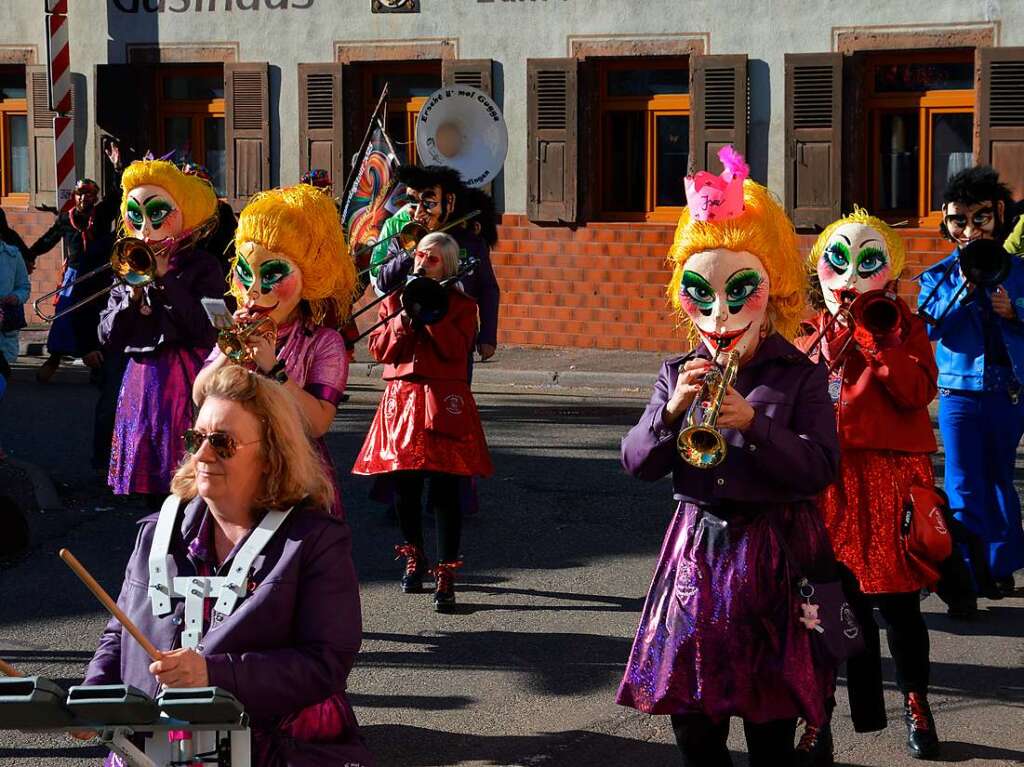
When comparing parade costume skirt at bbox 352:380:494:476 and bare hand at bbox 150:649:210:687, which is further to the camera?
parade costume skirt at bbox 352:380:494:476

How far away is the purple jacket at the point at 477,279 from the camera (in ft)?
28.8

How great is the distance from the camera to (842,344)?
6.04 m

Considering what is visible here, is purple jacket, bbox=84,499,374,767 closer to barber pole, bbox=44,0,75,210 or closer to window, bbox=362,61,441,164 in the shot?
barber pole, bbox=44,0,75,210

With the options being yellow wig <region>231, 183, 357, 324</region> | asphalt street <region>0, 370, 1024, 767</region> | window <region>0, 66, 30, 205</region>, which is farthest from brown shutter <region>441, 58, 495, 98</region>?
yellow wig <region>231, 183, 357, 324</region>

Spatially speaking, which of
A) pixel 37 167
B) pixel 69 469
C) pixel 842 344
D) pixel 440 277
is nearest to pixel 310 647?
pixel 842 344

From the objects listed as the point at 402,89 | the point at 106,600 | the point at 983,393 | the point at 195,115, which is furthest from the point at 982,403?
the point at 195,115

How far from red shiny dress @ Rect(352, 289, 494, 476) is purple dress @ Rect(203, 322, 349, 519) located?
1566 millimetres

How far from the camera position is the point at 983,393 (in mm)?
7629

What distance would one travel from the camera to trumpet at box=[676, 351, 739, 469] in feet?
14.2

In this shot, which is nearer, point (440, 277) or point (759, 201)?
point (759, 201)

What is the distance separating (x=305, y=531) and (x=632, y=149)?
13.8 meters

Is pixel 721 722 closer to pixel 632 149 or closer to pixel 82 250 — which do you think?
pixel 82 250

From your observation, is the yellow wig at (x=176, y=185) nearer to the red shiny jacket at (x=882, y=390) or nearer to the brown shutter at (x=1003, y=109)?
the red shiny jacket at (x=882, y=390)

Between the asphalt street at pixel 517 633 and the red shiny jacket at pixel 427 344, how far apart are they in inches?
38.4
